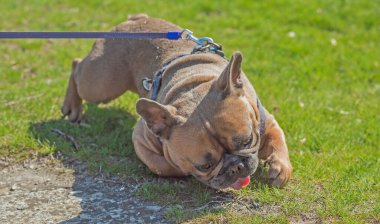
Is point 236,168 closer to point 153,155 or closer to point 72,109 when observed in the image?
point 153,155

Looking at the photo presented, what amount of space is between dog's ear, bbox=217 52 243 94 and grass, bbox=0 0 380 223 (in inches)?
35.0

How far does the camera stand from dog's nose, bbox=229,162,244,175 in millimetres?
4441

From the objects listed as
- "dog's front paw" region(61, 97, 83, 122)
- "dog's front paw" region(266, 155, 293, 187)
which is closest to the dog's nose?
"dog's front paw" region(266, 155, 293, 187)

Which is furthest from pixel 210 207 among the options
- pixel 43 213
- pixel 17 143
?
pixel 17 143

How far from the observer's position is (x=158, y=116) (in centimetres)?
459

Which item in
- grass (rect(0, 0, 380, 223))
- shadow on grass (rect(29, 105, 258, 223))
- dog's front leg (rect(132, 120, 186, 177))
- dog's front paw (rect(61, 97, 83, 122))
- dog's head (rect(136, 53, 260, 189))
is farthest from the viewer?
dog's front paw (rect(61, 97, 83, 122))

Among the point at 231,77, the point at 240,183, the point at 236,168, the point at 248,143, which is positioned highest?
the point at 231,77

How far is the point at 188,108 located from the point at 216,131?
1.19ft

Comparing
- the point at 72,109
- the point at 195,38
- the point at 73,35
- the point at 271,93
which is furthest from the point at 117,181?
the point at 271,93

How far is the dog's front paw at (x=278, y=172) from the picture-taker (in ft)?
16.4

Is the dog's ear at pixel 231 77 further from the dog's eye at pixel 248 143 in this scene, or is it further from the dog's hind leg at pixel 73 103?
the dog's hind leg at pixel 73 103

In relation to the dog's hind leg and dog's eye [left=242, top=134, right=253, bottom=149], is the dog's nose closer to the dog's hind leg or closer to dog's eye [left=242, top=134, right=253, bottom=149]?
dog's eye [left=242, top=134, right=253, bottom=149]

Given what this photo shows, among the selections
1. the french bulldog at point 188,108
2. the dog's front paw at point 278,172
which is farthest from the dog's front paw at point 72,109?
the dog's front paw at point 278,172

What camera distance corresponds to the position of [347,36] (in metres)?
8.76
